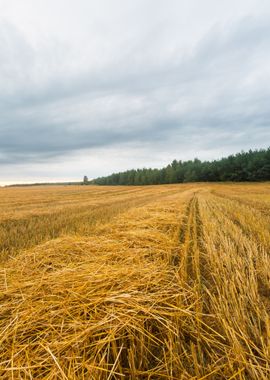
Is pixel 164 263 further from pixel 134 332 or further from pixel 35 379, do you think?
pixel 35 379

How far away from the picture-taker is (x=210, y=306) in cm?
220

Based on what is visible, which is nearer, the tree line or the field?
the field

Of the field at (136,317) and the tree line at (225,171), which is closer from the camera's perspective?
the field at (136,317)

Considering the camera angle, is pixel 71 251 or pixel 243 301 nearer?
pixel 243 301

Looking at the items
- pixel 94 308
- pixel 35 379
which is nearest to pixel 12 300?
pixel 94 308

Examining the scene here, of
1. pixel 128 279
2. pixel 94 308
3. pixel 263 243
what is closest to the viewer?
pixel 94 308

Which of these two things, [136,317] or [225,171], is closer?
[136,317]

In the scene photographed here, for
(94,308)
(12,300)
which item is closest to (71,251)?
(12,300)

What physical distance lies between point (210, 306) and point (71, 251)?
2646 mm

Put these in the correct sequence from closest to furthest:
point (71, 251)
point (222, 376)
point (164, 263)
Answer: point (222, 376), point (164, 263), point (71, 251)

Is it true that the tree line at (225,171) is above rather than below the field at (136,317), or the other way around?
above

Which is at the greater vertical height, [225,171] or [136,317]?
[225,171]

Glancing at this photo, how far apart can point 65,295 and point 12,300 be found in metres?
0.58

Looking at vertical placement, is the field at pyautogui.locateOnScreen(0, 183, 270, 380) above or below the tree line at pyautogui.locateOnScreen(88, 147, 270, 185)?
below
